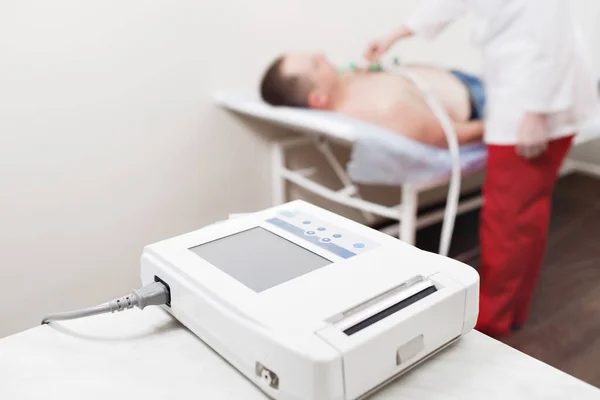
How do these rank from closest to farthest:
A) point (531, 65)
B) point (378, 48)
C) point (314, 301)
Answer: point (314, 301) < point (531, 65) < point (378, 48)

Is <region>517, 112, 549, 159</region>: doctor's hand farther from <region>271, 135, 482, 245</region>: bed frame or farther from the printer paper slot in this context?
the printer paper slot

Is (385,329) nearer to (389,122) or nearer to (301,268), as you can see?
(301,268)

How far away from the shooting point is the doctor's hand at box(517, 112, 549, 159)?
4.14 feet

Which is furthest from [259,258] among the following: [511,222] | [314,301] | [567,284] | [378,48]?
[567,284]

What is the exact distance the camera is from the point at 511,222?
4.59 ft

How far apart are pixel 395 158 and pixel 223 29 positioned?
684mm

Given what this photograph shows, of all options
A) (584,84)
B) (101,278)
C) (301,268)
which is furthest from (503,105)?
(101,278)

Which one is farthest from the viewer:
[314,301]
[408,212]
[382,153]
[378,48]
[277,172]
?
[277,172]

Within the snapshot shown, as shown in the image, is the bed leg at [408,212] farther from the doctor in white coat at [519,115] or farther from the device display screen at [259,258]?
the device display screen at [259,258]

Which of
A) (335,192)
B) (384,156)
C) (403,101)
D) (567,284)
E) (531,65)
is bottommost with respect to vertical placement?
(567,284)

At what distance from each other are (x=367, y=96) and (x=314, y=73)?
6.6 inches

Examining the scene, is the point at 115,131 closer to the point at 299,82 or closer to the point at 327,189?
the point at 299,82

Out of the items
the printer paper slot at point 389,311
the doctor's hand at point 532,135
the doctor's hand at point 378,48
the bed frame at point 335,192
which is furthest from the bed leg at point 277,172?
the printer paper slot at point 389,311

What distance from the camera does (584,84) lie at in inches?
54.8
